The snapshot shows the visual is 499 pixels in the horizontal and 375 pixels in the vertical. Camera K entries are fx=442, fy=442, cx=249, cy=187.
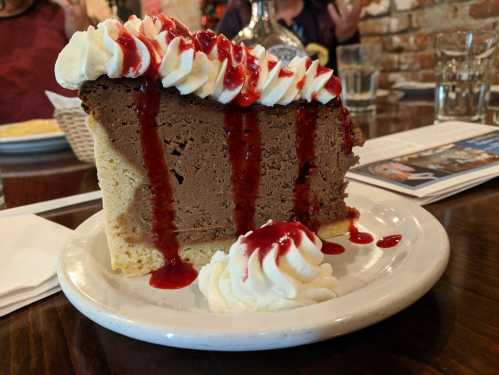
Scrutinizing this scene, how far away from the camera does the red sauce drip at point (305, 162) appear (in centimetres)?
89

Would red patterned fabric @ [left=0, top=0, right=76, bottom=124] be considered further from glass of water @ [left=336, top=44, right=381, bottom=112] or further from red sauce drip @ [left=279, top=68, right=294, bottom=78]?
red sauce drip @ [left=279, top=68, right=294, bottom=78]

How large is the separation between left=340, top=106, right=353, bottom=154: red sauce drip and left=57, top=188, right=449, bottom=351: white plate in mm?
185

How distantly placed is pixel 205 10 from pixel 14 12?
2.60m

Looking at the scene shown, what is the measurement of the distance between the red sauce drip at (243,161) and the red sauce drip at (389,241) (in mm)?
259

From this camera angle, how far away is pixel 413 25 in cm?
306

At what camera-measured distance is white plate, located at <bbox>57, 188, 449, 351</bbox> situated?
506 millimetres

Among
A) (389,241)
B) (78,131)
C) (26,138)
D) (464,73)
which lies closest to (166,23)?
(389,241)

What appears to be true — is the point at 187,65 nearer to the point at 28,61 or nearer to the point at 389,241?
the point at 389,241

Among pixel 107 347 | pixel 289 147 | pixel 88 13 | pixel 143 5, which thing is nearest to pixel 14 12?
pixel 88 13

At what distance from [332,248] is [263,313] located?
0.37 meters

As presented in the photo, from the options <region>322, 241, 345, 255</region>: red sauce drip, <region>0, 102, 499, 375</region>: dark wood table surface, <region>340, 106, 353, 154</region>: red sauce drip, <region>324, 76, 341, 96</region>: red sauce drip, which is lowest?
<region>322, 241, 345, 255</region>: red sauce drip

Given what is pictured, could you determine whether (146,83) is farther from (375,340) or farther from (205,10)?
(205,10)

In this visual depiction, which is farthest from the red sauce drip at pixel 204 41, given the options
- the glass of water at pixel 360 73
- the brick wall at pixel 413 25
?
the brick wall at pixel 413 25

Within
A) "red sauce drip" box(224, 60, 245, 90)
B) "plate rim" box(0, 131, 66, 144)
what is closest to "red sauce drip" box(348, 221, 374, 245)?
"red sauce drip" box(224, 60, 245, 90)
